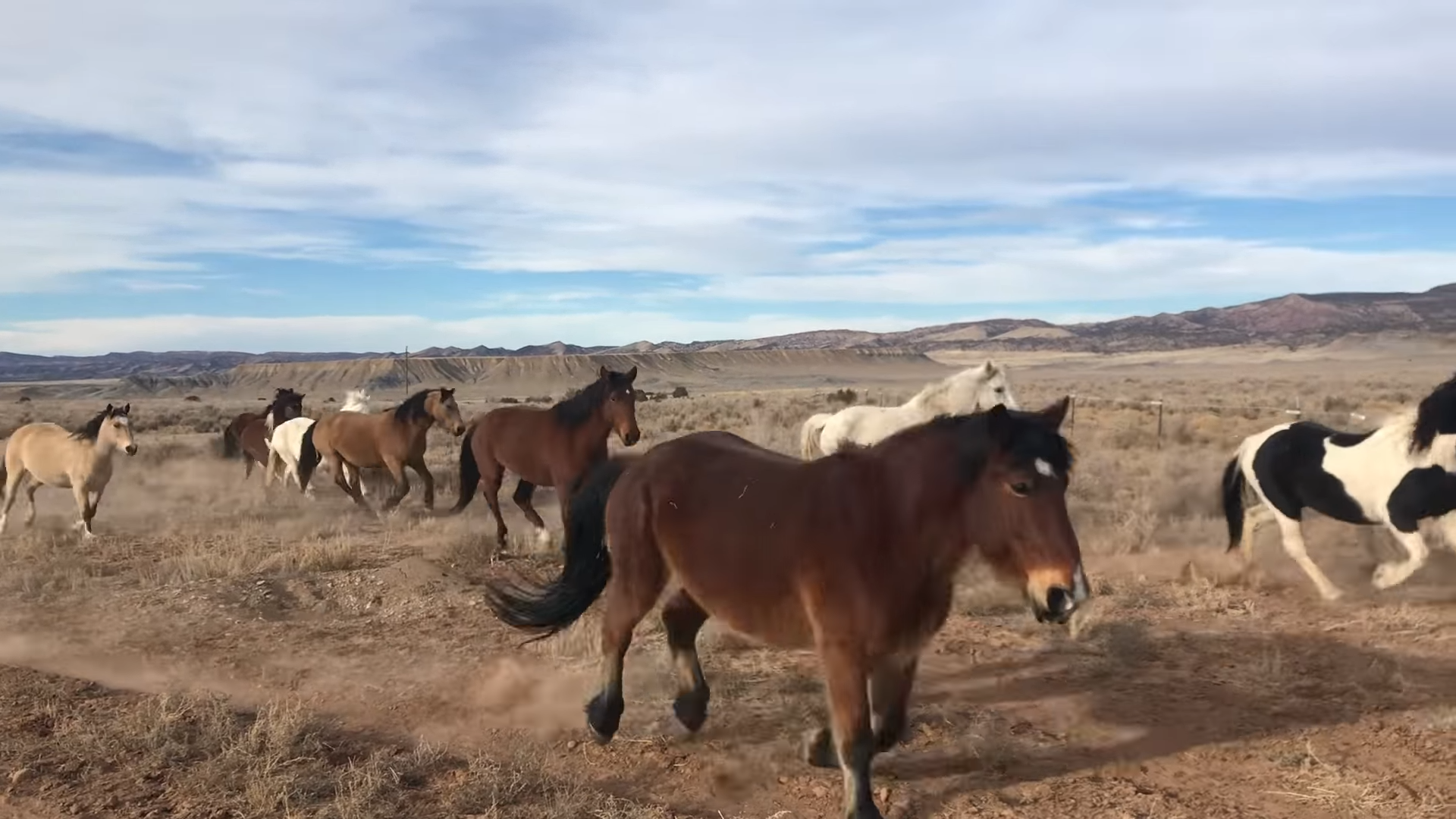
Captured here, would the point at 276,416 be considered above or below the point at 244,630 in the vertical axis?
above

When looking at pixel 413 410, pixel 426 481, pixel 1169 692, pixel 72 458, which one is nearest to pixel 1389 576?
pixel 1169 692

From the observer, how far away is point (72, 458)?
37.9 feet

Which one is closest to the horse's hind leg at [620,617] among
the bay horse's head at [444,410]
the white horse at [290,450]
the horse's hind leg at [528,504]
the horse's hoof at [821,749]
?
the horse's hoof at [821,749]

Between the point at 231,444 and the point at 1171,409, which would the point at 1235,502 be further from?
→ the point at 1171,409

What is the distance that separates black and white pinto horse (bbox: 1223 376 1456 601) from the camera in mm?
7391

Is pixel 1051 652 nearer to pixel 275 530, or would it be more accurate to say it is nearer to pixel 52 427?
pixel 275 530

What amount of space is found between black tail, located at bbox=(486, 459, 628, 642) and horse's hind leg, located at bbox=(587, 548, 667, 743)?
0.46m

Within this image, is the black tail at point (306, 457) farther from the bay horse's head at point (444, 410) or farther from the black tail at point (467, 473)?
the black tail at point (467, 473)

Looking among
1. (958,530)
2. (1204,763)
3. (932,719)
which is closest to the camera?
(958,530)

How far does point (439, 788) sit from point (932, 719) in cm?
268

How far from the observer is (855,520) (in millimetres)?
3986

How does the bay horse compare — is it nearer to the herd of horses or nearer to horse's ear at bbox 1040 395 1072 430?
the herd of horses

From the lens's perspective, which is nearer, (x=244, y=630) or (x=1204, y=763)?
(x=1204, y=763)

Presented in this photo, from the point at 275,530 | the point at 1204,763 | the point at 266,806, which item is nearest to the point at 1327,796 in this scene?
the point at 1204,763
